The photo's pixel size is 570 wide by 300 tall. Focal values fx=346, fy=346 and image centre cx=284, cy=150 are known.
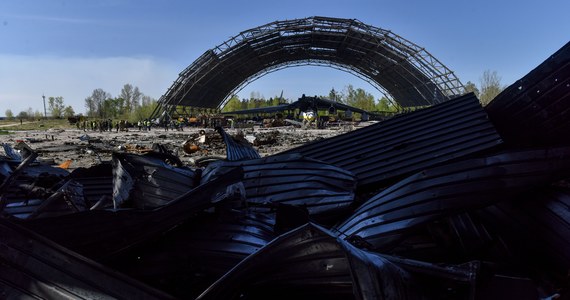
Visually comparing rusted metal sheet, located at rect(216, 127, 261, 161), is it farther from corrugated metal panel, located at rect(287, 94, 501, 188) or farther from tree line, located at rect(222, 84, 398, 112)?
tree line, located at rect(222, 84, 398, 112)

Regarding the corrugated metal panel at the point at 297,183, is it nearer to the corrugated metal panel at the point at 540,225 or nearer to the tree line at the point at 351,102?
the corrugated metal panel at the point at 540,225

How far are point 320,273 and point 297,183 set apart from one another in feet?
6.25

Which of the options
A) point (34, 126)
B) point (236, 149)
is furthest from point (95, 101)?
point (236, 149)

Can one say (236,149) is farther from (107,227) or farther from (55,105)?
(55,105)

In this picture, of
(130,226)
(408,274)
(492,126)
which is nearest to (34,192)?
(130,226)

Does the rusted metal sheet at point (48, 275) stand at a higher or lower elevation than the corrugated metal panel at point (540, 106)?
lower

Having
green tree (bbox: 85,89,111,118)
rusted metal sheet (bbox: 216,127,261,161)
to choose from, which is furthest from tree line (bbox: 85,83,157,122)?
rusted metal sheet (bbox: 216,127,261,161)

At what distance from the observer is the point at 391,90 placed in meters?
46.7

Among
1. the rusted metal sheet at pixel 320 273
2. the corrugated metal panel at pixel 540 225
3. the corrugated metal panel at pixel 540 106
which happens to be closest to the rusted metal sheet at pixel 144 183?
the rusted metal sheet at pixel 320 273

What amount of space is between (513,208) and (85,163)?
11.9m

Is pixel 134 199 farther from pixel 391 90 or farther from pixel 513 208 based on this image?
pixel 391 90

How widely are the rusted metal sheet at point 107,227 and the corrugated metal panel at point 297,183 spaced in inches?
A: 40.2

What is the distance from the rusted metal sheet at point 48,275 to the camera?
4.53 ft

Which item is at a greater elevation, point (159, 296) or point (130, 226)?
point (130, 226)
